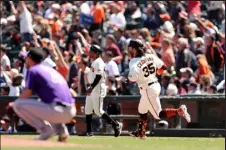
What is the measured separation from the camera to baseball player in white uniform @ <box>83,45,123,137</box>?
18.0 meters

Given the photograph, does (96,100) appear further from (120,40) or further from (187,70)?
(120,40)

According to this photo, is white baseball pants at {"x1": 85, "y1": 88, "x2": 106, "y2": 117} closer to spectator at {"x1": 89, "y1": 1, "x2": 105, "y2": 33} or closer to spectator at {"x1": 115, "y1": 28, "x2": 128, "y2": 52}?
spectator at {"x1": 115, "y1": 28, "x2": 128, "y2": 52}

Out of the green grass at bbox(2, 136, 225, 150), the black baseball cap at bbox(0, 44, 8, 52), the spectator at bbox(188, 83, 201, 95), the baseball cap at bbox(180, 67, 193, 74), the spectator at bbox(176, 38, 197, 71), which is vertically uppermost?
the black baseball cap at bbox(0, 44, 8, 52)

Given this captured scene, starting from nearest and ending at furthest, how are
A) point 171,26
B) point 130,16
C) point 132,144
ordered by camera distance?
point 132,144, point 171,26, point 130,16

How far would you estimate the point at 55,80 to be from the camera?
12484 mm

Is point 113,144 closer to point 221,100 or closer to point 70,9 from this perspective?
point 221,100

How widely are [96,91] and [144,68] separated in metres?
1.85

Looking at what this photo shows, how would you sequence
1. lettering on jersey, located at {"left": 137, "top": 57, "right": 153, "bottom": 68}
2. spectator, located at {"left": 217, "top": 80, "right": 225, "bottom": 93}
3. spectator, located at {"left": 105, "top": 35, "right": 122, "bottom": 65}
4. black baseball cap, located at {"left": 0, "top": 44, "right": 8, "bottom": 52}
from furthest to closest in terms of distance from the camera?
black baseball cap, located at {"left": 0, "top": 44, "right": 8, "bottom": 52} → spectator, located at {"left": 105, "top": 35, "right": 122, "bottom": 65} → spectator, located at {"left": 217, "top": 80, "right": 225, "bottom": 93} → lettering on jersey, located at {"left": 137, "top": 57, "right": 153, "bottom": 68}

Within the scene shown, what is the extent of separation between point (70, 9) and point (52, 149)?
15.5 metres

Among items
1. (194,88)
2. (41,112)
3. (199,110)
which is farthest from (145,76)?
(41,112)

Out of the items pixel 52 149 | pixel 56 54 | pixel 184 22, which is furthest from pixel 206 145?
pixel 184 22

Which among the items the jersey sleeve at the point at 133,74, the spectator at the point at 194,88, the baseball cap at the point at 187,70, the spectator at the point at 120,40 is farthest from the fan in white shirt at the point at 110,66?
the jersey sleeve at the point at 133,74

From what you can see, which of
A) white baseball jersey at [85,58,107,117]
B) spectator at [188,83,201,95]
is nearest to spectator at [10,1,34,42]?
spectator at [188,83,201,95]

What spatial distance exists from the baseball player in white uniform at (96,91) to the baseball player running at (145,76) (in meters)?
0.91
